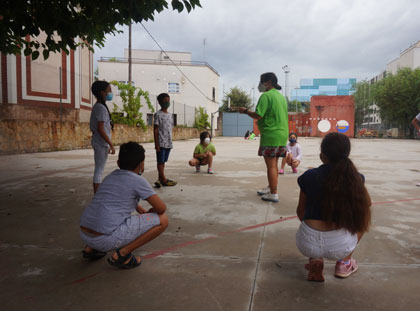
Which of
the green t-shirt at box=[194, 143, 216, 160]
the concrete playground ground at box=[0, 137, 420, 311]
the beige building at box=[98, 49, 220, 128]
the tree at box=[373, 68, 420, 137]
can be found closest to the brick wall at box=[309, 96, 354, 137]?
the tree at box=[373, 68, 420, 137]

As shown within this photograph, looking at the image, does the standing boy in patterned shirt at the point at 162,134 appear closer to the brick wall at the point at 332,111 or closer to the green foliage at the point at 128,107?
the green foliage at the point at 128,107

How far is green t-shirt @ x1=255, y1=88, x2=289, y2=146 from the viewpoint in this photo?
4191mm

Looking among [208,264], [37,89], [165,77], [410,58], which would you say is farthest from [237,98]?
[208,264]

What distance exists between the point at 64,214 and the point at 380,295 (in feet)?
10.1

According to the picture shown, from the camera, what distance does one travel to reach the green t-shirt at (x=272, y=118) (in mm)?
4191

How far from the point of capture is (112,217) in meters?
2.14

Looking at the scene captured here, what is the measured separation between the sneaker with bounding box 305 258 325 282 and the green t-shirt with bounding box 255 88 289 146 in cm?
232

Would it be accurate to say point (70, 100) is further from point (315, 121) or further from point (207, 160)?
point (315, 121)

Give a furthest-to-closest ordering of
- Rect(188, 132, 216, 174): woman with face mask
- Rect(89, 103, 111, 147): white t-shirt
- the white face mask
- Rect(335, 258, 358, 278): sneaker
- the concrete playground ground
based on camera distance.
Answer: Rect(188, 132, 216, 174): woman with face mask, the white face mask, Rect(89, 103, 111, 147): white t-shirt, Rect(335, 258, 358, 278): sneaker, the concrete playground ground

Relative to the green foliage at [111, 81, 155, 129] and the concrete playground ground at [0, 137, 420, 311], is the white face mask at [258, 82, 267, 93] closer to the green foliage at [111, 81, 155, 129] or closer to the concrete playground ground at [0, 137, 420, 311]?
the concrete playground ground at [0, 137, 420, 311]

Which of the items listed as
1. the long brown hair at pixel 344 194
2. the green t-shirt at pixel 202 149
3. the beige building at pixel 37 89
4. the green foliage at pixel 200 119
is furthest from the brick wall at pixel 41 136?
the green foliage at pixel 200 119

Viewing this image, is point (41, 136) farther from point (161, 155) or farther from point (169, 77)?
point (169, 77)

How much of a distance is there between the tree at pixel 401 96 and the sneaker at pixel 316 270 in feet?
127

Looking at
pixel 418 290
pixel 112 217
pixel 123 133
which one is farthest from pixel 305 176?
pixel 123 133
